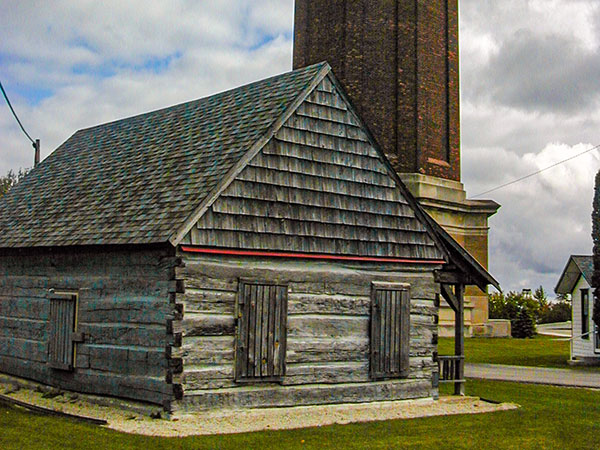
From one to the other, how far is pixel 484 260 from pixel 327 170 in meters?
22.0

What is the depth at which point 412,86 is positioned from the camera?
1314 inches

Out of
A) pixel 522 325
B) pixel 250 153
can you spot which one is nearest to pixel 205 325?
pixel 250 153

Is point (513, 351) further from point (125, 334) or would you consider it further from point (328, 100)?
point (125, 334)

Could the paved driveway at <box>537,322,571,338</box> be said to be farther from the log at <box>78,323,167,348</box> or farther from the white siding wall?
the log at <box>78,323,167,348</box>

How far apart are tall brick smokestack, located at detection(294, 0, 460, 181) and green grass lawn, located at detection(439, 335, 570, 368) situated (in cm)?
722

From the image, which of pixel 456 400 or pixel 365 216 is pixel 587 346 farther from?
pixel 365 216

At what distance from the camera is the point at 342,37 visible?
33875 millimetres

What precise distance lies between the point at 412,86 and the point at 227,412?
76.6ft

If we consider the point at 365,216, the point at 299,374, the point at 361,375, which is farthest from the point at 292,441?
the point at 365,216

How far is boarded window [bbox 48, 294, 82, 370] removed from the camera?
14.1 meters

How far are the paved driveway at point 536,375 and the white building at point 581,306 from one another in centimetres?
340

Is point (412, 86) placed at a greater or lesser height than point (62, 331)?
greater

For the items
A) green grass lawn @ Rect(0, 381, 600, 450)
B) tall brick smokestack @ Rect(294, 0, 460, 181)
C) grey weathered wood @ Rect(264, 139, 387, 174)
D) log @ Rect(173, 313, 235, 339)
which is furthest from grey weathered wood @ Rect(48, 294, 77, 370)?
tall brick smokestack @ Rect(294, 0, 460, 181)

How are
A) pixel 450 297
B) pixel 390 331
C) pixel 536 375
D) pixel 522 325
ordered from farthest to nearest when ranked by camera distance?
1. pixel 522 325
2. pixel 536 375
3. pixel 450 297
4. pixel 390 331
